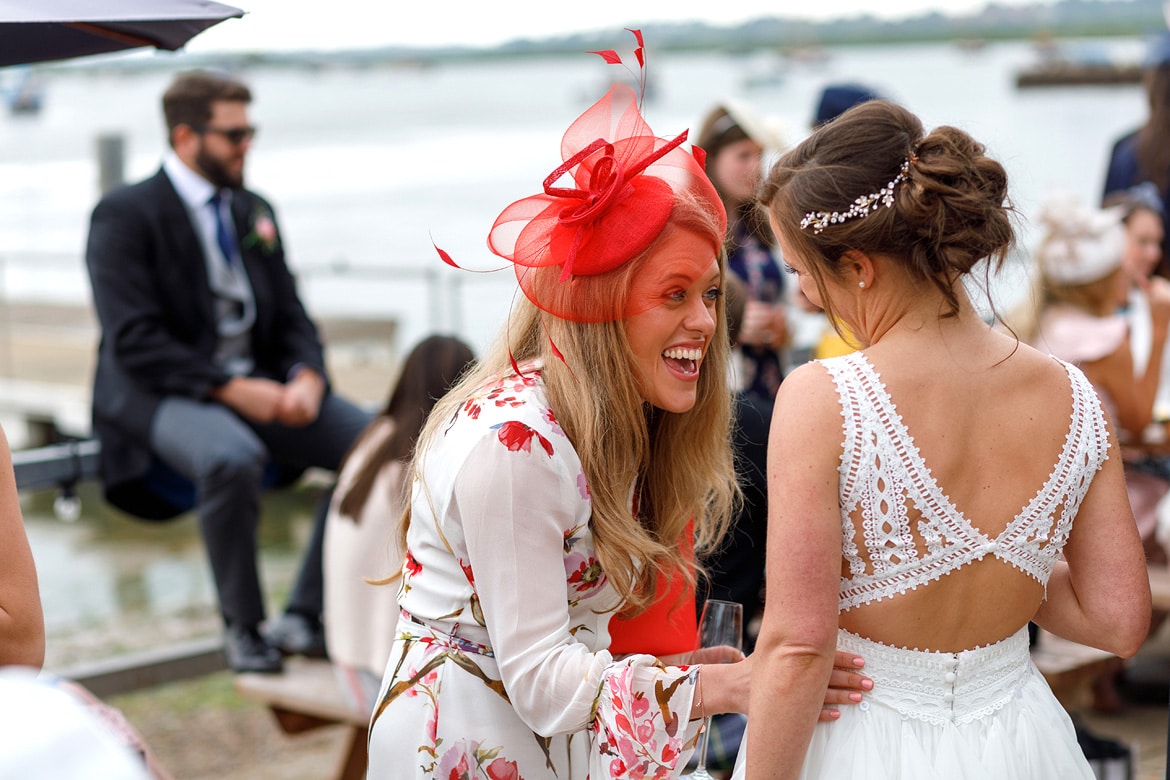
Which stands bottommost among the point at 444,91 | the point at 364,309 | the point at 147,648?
the point at 444,91

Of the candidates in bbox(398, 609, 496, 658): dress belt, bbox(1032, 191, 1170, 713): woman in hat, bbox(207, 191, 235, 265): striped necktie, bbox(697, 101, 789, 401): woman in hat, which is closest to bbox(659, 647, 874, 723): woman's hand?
bbox(398, 609, 496, 658): dress belt

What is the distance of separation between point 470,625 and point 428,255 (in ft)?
57.4

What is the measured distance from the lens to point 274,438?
5285 millimetres

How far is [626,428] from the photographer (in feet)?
6.79

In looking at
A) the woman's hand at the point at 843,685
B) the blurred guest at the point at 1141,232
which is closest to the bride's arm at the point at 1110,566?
the woman's hand at the point at 843,685

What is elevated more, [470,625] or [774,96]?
[470,625]

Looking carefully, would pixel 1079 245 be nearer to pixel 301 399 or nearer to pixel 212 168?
pixel 301 399

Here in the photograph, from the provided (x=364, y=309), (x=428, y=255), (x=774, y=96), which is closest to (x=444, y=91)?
(x=774, y=96)

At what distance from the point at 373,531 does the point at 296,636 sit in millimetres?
956

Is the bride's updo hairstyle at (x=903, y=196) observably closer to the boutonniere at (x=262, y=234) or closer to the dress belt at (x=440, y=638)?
the dress belt at (x=440, y=638)

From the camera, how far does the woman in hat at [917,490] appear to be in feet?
5.89

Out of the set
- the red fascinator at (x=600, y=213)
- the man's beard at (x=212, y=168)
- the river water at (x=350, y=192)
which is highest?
the red fascinator at (x=600, y=213)

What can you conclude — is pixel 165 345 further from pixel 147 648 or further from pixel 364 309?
pixel 364 309

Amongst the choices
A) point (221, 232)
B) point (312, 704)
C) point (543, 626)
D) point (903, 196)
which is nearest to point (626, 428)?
point (543, 626)
